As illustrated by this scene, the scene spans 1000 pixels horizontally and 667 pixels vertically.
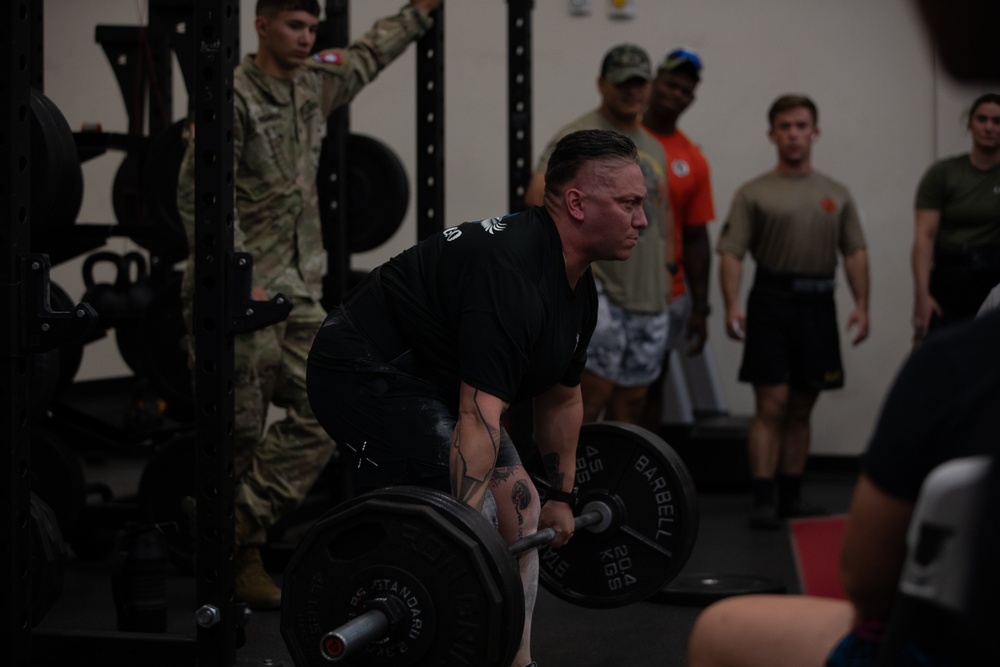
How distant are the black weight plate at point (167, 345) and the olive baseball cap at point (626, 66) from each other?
1343 millimetres

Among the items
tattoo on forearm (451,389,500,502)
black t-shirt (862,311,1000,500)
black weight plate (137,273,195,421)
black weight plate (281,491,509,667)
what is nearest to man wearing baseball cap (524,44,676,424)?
black weight plate (137,273,195,421)

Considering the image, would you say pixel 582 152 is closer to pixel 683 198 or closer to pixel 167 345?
pixel 167 345

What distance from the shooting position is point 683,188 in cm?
395

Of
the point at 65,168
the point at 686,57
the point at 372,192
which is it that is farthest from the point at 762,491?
the point at 65,168

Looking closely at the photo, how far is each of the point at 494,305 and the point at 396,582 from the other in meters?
0.43

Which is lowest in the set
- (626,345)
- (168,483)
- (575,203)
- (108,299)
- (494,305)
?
(168,483)

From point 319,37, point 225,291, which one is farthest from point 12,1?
point 319,37

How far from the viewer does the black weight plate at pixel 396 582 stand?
161 centimetres

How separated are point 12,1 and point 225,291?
21.7 inches

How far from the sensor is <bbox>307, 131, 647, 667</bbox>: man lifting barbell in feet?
6.08

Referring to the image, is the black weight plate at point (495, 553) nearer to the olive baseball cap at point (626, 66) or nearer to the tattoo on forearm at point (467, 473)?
the tattoo on forearm at point (467, 473)

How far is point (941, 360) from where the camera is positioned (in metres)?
0.90

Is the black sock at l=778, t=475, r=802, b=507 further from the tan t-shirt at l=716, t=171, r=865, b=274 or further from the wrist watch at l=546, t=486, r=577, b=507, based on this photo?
the wrist watch at l=546, t=486, r=577, b=507

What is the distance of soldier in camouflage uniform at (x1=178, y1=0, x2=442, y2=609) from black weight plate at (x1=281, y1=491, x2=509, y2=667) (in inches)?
43.3
